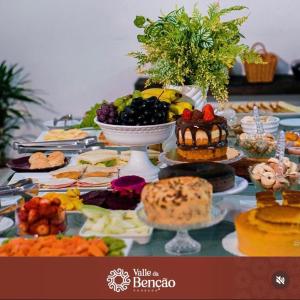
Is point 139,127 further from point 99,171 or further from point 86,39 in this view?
point 86,39

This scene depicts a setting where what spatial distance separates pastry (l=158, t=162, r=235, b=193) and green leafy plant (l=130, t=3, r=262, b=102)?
0.77 m

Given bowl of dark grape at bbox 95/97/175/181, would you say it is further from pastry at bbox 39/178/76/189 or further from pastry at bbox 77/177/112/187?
pastry at bbox 39/178/76/189

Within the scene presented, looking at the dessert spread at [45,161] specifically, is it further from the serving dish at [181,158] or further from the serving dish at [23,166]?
the serving dish at [181,158]

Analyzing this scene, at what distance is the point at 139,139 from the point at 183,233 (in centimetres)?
62

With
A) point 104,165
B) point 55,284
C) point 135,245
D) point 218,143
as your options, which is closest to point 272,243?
point 135,245

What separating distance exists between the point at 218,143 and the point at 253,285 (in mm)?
788

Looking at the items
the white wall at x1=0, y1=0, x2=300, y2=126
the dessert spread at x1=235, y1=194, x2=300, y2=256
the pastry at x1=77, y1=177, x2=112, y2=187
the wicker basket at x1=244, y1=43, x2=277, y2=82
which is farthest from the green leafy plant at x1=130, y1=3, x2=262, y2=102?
the white wall at x1=0, y1=0, x2=300, y2=126

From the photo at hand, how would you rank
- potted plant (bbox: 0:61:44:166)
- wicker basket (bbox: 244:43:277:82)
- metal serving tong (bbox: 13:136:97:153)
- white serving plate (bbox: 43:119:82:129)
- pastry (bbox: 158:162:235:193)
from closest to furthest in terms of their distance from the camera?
1. pastry (bbox: 158:162:235:193)
2. metal serving tong (bbox: 13:136:97:153)
3. white serving plate (bbox: 43:119:82:129)
4. wicker basket (bbox: 244:43:277:82)
5. potted plant (bbox: 0:61:44:166)

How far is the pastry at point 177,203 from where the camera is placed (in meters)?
1.50

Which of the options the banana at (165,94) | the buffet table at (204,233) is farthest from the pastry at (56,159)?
the buffet table at (204,233)

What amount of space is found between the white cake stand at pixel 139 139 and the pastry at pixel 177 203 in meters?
0.58

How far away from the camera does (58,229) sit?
1675 mm

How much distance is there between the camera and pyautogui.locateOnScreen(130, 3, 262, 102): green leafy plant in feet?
8.25

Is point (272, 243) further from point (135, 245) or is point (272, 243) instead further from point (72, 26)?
point (72, 26)
